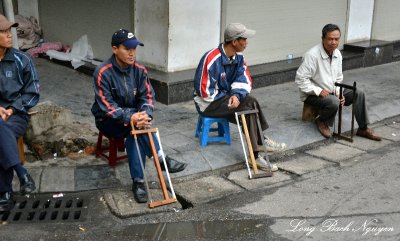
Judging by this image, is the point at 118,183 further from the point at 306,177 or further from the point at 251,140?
the point at 306,177

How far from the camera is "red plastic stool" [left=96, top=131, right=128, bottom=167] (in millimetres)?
5219

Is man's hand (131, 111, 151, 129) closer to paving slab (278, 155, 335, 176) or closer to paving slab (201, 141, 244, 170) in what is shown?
paving slab (201, 141, 244, 170)

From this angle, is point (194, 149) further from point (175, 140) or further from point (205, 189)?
point (205, 189)

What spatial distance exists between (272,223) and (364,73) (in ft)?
19.9

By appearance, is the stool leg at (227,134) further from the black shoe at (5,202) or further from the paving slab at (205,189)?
the black shoe at (5,202)

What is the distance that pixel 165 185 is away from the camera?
191 inches

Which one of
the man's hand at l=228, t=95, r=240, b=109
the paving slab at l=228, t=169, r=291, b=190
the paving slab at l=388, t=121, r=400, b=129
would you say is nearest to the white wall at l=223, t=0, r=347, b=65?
the paving slab at l=388, t=121, r=400, b=129

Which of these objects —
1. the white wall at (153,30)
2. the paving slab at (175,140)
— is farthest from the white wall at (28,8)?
the paving slab at (175,140)

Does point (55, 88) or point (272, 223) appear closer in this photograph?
point (272, 223)

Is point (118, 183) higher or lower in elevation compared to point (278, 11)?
lower

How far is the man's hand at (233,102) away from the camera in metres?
5.46

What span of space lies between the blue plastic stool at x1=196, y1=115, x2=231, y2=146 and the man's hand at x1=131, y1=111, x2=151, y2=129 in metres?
1.08

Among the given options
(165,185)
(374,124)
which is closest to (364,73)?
(374,124)

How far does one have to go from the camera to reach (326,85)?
6492 millimetres
